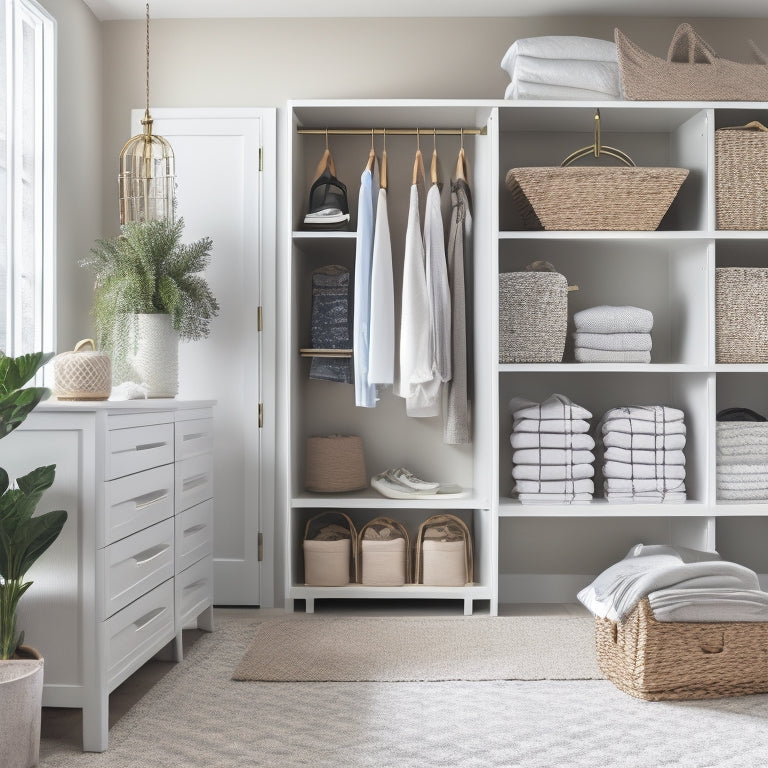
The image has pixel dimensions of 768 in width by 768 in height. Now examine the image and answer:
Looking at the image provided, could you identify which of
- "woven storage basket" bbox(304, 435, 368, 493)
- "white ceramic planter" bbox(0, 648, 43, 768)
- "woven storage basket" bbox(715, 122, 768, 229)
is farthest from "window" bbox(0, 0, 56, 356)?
"woven storage basket" bbox(715, 122, 768, 229)

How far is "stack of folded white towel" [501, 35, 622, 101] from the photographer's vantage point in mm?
3275

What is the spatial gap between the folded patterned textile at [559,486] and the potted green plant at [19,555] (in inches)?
75.6

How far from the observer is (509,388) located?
3.69m

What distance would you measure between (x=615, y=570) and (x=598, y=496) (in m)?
0.99

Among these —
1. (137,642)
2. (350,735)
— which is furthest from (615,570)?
(137,642)

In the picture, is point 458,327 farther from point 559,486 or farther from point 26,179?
point 26,179

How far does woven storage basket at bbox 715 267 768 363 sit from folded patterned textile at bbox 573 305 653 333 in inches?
11.6

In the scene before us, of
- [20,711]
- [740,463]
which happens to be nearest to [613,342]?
[740,463]

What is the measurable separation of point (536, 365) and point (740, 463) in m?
0.91

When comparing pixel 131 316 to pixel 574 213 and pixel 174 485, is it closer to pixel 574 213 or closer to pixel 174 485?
pixel 174 485

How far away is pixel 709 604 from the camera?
93.4 inches

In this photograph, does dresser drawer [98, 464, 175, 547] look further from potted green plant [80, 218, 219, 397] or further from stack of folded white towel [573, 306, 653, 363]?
stack of folded white towel [573, 306, 653, 363]

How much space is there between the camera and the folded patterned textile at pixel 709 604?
2.34 metres

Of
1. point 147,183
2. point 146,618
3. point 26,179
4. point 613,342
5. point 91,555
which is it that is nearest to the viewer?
point 91,555
